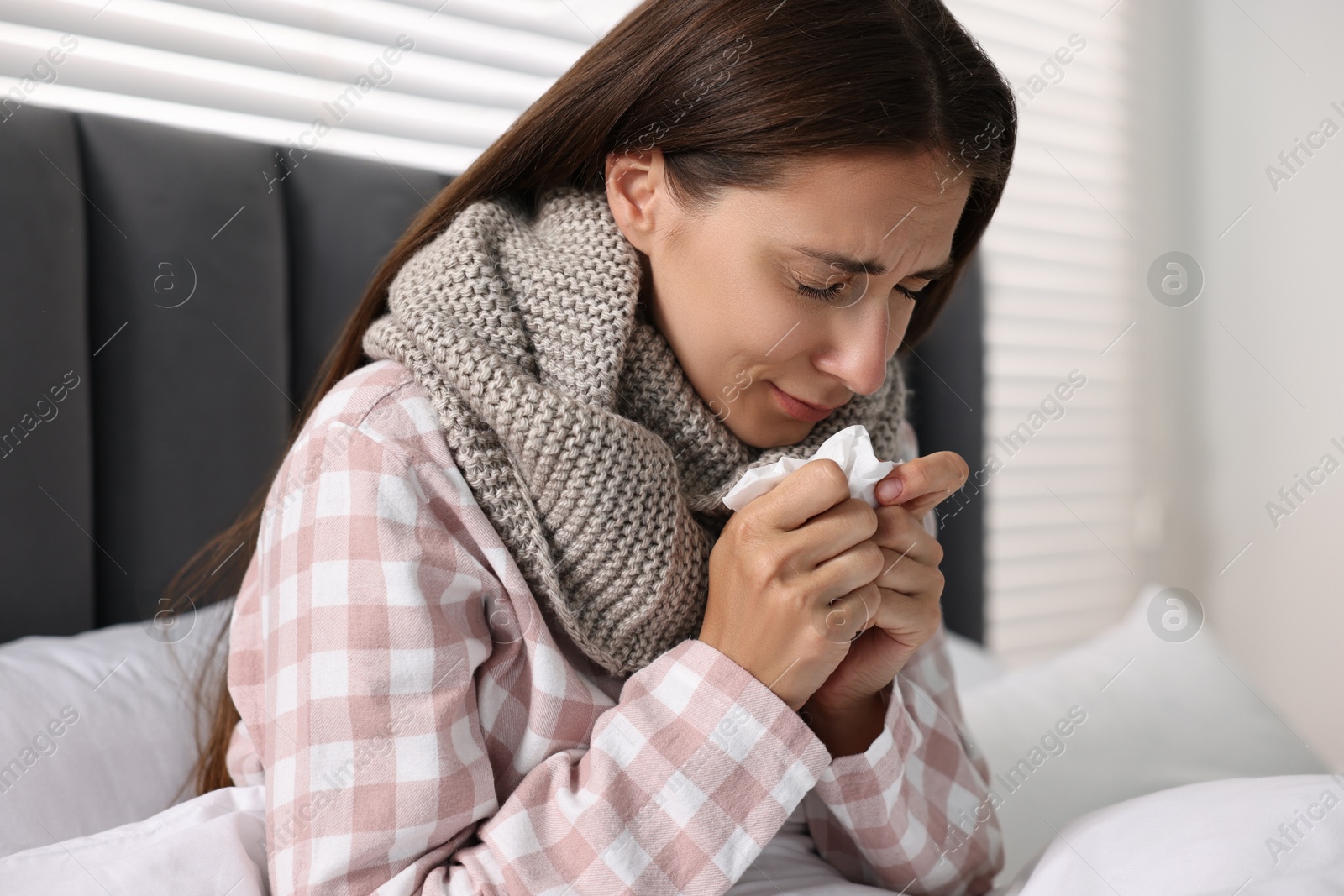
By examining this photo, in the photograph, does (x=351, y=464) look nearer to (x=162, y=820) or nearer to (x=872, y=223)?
(x=162, y=820)

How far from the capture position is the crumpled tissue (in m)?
0.77

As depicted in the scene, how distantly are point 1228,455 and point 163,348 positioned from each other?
2.10 metres

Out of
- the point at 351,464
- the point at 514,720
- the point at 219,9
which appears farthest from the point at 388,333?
the point at 219,9

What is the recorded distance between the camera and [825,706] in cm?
90

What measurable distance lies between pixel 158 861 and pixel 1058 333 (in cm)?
201

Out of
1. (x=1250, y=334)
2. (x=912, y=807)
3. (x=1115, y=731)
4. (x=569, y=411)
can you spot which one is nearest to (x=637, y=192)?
(x=569, y=411)

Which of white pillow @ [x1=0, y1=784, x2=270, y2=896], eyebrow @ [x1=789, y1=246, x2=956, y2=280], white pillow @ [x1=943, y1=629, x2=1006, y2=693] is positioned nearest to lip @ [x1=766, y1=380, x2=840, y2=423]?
eyebrow @ [x1=789, y1=246, x2=956, y2=280]

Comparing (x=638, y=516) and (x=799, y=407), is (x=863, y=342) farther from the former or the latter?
(x=638, y=516)

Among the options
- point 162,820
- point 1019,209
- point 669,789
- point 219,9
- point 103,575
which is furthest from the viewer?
point 1019,209

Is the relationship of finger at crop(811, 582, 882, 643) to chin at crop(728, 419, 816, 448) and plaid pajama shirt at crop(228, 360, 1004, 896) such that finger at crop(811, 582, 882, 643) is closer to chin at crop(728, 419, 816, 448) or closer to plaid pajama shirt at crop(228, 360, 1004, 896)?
plaid pajama shirt at crop(228, 360, 1004, 896)

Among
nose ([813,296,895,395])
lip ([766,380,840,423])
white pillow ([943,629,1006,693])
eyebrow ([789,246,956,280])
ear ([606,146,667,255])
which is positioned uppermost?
ear ([606,146,667,255])

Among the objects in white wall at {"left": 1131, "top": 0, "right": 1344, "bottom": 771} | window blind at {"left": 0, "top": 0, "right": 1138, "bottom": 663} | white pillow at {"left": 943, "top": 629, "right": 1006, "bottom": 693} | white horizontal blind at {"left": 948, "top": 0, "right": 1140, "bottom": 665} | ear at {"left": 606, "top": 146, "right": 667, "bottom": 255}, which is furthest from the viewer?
white horizontal blind at {"left": 948, "top": 0, "right": 1140, "bottom": 665}

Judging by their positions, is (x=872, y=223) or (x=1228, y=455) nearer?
(x=872, y=223)

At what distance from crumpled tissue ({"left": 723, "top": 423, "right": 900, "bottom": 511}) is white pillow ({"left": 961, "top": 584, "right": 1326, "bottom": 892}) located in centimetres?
69
